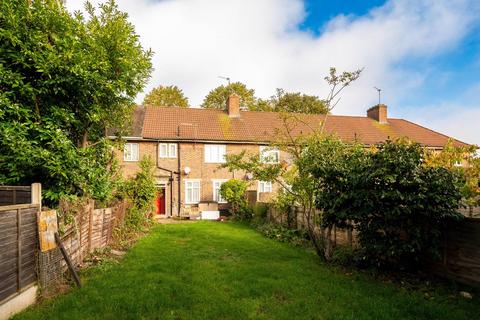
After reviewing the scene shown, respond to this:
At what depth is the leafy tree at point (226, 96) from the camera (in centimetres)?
3744

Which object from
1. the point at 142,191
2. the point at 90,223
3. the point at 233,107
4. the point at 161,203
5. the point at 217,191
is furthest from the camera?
the point at 233,107

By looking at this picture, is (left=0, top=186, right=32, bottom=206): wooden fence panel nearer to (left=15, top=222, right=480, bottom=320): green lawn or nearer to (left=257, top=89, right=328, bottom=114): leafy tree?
(left=15, top=222, right=480, bottom=320): green lawn

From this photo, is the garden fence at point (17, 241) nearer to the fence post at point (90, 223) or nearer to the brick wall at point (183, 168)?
the fence post at point (90, 223)

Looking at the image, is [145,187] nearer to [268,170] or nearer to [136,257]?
[136,257]

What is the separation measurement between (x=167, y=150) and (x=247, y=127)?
279 inches

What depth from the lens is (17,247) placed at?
503 centimetres

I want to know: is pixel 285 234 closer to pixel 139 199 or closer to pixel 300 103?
pixel 139 199

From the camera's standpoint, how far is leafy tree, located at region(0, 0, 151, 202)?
6660mm

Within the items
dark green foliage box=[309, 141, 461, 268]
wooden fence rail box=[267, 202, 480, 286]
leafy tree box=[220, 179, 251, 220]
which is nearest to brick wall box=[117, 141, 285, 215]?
leafy tree box=[220, 179, 251, 220]

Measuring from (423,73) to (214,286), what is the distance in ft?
43.8

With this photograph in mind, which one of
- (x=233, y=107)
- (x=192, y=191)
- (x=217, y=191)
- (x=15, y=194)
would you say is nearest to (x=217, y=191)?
(x=217, y=191)

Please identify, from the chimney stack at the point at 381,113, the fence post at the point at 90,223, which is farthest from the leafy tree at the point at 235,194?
the chimney stack at the point at 381,113

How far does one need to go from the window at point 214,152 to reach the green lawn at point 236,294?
1364 cm

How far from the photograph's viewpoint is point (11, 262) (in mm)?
4859
